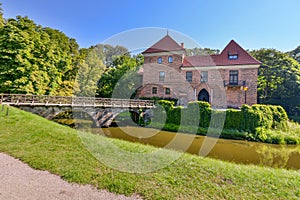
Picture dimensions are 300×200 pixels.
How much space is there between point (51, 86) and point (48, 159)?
16.9 meters

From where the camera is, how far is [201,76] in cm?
2191

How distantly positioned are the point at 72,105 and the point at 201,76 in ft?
49.2

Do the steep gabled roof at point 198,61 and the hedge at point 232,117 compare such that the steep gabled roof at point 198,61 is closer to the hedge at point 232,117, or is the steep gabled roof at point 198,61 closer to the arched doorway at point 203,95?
the arched doorway at point 203,95

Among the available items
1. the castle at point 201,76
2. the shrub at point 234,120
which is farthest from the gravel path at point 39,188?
the castle at point 201,76

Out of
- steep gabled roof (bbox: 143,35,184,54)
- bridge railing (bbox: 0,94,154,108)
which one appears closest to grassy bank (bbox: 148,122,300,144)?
bridge railing (bbox: 0,94,154,108)

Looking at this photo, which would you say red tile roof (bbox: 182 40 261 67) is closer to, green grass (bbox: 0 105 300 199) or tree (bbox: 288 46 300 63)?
tree (bbox: 288 46 300 63)

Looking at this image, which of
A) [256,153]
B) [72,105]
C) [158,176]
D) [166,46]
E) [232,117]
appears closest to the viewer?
[158,176]

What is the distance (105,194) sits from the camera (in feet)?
11.2

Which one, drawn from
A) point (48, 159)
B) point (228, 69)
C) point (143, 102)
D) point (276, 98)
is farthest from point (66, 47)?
point (276, 98)

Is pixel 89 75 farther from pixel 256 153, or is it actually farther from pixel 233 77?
pixel 256 153

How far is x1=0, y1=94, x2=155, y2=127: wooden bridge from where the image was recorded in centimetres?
1269

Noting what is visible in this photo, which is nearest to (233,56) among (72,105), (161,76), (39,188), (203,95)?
(203,95)

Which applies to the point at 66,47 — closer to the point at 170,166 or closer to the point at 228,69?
the point at 228,69

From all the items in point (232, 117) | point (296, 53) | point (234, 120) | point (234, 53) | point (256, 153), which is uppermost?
point (296, 53)
